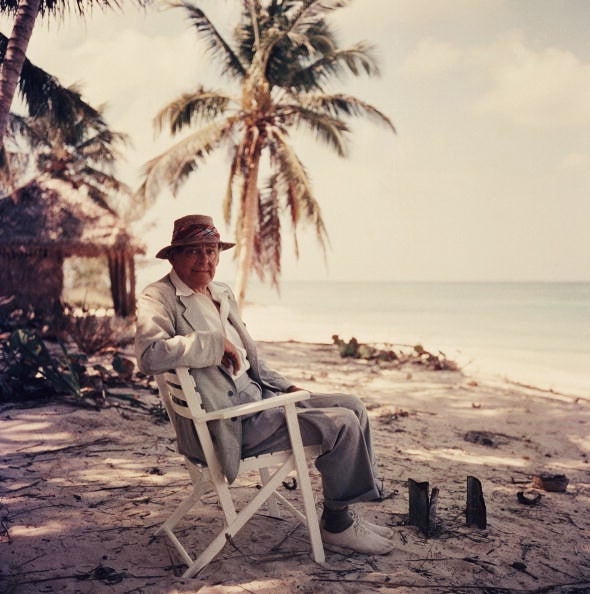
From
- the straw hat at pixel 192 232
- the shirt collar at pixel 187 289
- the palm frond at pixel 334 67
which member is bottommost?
the shirt collar at pixel 187 289

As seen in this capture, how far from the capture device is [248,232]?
41.0 ft

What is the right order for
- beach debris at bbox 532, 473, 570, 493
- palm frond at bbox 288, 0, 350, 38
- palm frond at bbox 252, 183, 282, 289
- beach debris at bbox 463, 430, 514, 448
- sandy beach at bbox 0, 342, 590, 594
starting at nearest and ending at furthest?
sandy beach at bbox 0, 342, 590, 594, beach debris at bbox 532, 473, 570, 493, beach debris at bbox 463, 430, 514, 448, palm frond at bbox 288, 0, 350, 38, palm frond at bbox 252, 183, 282, 289

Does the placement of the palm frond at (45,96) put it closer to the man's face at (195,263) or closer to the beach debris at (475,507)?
the man's face at (195,263)

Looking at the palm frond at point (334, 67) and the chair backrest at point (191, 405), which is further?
the palm frond at point (334, 67)

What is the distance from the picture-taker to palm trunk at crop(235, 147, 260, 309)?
12.4 m

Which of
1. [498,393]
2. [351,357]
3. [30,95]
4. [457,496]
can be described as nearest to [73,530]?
[457,496]

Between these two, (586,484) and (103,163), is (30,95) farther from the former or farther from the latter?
(586,484)

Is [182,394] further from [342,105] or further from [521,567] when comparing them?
[342,105]

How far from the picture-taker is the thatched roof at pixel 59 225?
12070mm

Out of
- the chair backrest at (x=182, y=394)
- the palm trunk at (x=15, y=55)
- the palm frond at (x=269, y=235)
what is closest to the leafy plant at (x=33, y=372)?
the palm trunk at (x=15, y=55)

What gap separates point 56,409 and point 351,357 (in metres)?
5.75

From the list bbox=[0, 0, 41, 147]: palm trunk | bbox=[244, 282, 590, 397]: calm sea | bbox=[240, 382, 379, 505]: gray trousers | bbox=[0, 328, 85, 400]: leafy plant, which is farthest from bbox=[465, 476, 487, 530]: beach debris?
bbox=[244, 282, 590, 397]: calm sea

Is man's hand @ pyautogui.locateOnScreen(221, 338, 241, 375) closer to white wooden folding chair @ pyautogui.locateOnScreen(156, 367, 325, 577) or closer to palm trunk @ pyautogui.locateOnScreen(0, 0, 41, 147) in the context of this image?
white wooden folding chair @ pyautogui.locateOnScreen(156, 367, 325, 577)

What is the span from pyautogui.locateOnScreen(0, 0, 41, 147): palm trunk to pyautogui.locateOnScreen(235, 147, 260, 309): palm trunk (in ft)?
25.4
